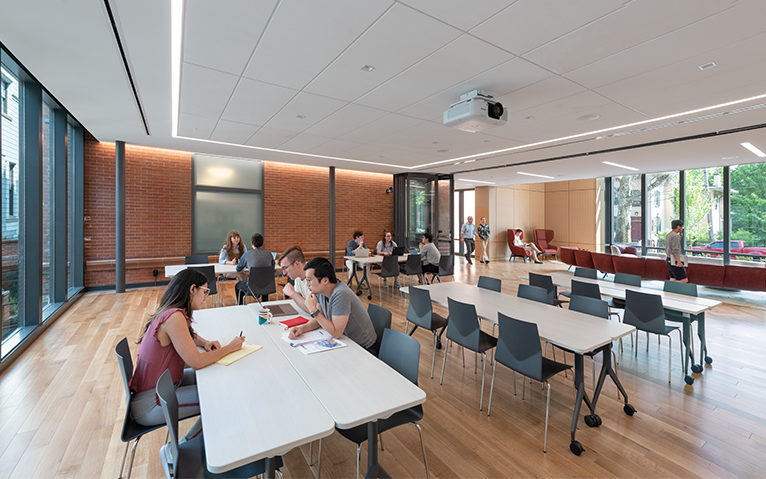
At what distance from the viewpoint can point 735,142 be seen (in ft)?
20.0

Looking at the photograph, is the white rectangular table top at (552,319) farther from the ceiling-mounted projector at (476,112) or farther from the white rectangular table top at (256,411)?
the ceiling-mounted projector at (476,112)

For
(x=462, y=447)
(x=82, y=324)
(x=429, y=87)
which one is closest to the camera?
(x=462, y=447)

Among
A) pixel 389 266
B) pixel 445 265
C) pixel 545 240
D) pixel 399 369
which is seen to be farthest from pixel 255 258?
pixel 545 240

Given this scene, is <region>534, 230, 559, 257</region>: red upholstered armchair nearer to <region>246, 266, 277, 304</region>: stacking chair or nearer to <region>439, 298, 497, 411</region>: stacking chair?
<region>246, 266, 277, 304</region>: stacking chair

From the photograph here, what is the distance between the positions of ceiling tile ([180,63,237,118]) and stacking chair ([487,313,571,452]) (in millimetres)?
3733

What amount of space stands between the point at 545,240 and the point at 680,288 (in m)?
11.1

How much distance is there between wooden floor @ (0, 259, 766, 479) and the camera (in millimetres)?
2279

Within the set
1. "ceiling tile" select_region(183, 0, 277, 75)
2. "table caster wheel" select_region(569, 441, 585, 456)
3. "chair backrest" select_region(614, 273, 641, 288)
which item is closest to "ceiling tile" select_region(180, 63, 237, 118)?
"ceiling tile" select_region(183, 0, 277, 75)

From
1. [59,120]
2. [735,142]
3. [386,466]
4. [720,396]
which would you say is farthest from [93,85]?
[735,142]

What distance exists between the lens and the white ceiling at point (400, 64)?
2.55 metres

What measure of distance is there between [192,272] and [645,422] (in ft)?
12.0

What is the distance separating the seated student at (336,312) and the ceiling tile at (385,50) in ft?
6.28

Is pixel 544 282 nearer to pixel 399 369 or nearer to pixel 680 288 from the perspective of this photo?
pixel 680 288

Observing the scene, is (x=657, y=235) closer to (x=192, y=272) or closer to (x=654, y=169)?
(x=654, y=169)
